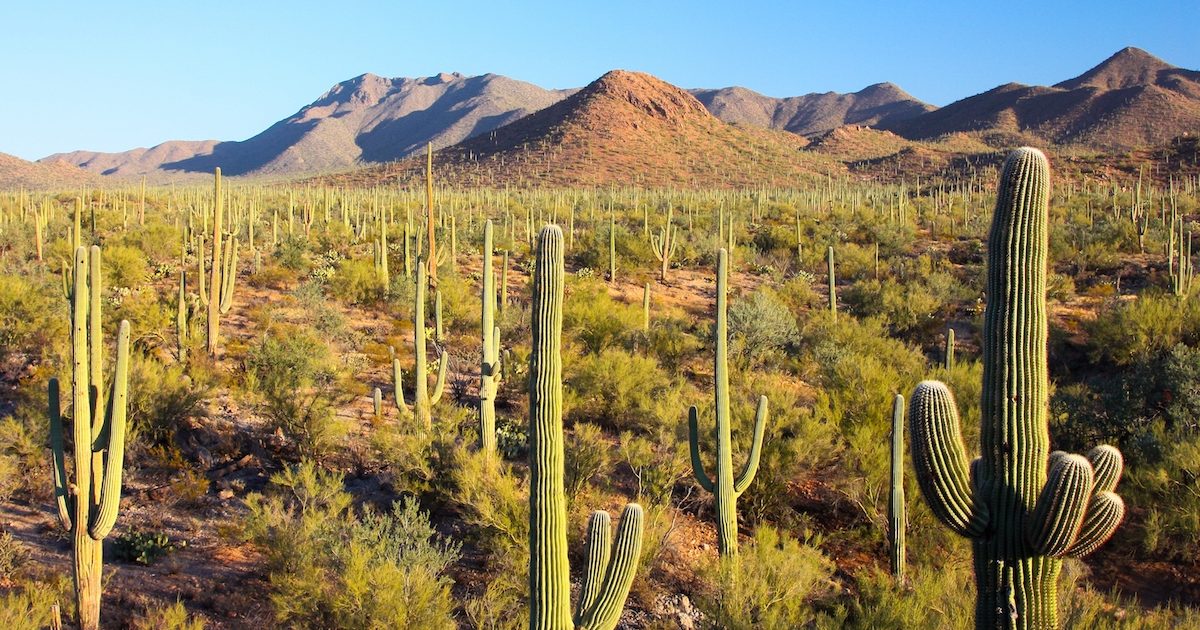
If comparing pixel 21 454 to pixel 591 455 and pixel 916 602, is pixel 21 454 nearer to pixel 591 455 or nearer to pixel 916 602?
pixel 591 455

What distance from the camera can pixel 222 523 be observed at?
780 cm

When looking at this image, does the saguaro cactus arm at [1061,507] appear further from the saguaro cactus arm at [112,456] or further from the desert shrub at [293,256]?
the desert shrub at [293,256]

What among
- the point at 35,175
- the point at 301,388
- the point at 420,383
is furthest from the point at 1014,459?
the point at 35,175

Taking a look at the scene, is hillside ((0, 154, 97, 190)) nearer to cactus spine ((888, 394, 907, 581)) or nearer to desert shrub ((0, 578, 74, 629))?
desert shrub ((0, 578, 74, 629))

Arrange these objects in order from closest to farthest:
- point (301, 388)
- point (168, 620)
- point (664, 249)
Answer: point (168, 620) < point (301, 388) < point (664, 249)

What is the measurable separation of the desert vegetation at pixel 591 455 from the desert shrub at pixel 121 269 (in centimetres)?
7

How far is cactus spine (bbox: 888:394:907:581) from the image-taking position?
7.14 meters

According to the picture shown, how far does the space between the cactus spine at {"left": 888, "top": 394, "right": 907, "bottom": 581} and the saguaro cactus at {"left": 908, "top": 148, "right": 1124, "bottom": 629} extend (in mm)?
3090

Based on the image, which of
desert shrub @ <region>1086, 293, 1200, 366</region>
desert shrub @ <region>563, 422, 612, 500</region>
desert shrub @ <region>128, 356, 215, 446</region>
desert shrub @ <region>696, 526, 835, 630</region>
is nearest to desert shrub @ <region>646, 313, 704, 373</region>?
desert shrub @ <region>563, 422, 612, 500</region>

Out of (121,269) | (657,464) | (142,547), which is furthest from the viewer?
(121,269)

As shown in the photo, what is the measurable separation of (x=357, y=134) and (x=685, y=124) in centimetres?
9962

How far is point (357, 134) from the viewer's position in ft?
514

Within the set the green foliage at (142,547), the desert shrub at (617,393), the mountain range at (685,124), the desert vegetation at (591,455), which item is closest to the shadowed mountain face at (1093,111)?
the mountain range at (685,124)

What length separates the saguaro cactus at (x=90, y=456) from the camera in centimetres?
571
